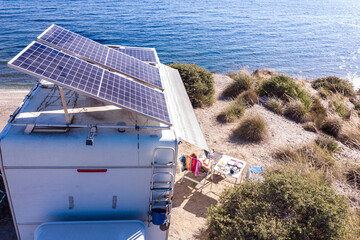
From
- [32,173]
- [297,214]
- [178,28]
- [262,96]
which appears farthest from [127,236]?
[178,28]

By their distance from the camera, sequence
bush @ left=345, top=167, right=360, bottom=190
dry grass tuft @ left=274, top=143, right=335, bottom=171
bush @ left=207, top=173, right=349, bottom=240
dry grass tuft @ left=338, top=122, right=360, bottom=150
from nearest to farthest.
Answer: bush @ left=207, top=173, right=349, bottom=240
bush @ left=345, top=167, right=360, bottom=190
dry grass tuft @ left=274, top=143, right=335, bottom=171
dry grass tuft @ left=338, top=122, right=360, bottom=150

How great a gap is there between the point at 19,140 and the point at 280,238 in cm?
482

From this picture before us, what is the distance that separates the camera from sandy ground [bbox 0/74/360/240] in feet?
22.3

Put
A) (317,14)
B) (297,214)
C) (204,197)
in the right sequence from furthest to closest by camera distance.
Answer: (317,14) → (204,197) → (297,214)

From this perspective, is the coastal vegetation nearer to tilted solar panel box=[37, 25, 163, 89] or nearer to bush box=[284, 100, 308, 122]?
bush box=[284, 100, 308, 122]

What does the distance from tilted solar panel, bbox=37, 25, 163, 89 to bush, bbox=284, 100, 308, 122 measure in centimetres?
885

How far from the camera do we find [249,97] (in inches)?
559

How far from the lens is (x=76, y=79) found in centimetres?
442

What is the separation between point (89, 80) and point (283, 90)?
494 inches

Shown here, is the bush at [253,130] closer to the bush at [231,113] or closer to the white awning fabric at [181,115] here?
the bush at [231,113]

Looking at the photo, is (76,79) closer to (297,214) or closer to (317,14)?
(297,214)

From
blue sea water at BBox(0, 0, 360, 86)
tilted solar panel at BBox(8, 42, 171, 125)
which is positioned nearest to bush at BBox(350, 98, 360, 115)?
blue sea water at BBox(0, 0, 360, 86)

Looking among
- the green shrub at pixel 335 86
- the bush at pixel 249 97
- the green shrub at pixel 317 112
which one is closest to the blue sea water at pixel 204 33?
the green shrub at pixel 335 86

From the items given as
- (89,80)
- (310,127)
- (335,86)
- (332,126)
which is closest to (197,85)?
(310,127)
